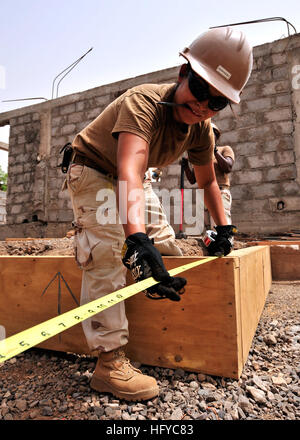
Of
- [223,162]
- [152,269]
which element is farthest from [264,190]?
[152,269]

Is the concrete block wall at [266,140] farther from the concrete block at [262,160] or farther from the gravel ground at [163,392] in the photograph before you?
the gravel ground at [163,392]

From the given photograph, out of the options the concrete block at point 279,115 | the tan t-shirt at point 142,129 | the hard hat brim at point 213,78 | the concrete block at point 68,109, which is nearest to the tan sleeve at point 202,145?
the tan t-shirt at point 142,129

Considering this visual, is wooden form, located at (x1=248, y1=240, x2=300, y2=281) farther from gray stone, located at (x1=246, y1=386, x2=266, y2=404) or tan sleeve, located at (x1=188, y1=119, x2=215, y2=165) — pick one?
gray stone, located at (x1=246, y1=386, x2=266, y2=404)

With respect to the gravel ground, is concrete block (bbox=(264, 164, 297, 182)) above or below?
above

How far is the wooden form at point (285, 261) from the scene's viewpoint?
13.8ft

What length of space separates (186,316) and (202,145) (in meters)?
1.07

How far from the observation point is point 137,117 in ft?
4.40

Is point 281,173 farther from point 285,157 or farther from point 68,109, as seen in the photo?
point 68,109

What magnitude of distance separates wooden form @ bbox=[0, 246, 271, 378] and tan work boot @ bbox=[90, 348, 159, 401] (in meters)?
0.23

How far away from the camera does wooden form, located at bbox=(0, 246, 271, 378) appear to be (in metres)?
1.57

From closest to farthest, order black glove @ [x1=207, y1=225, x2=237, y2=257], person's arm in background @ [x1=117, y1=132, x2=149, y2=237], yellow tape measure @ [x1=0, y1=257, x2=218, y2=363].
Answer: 1. yellow tape measure @ [x1=0, y1=257, x2=218, y2=363]
2. person's arm in background @ [x1=117, y1=132, x2=149, y2=237]
3. black glove @ [x1=207, y1=225, x2=237, y2=257]

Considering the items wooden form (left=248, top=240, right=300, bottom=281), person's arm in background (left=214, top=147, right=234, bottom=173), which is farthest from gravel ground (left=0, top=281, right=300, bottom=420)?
person's arm in background (left=214, top=147, right=234, bottom=173)

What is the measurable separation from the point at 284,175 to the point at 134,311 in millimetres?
4524

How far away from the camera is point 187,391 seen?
149cm
